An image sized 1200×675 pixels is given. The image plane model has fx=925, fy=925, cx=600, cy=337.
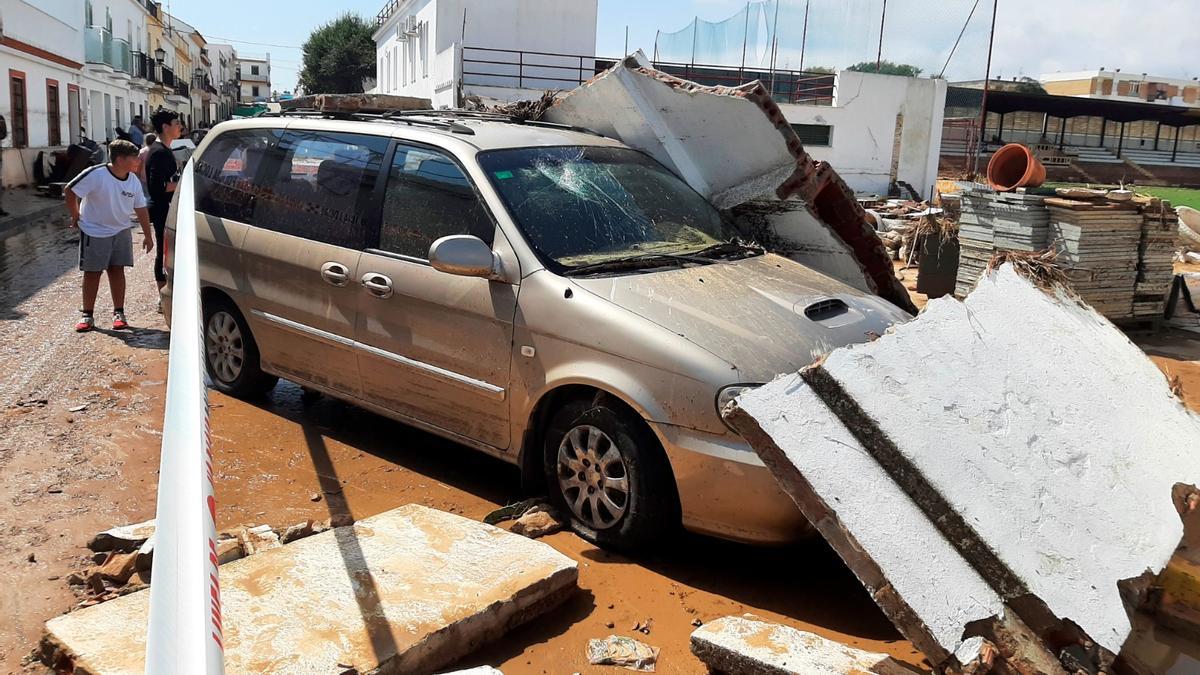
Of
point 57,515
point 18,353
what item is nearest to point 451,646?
point 57,515

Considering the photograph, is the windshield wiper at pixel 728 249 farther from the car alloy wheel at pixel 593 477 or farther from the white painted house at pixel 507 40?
the white painted house at pixel 507 40

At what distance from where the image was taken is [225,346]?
594 centimetres

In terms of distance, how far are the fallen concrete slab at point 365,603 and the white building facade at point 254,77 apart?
458 ft

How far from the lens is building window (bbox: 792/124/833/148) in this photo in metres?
27.4

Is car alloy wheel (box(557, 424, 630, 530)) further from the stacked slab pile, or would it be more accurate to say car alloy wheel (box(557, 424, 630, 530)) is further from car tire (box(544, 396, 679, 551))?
the stacked slab pile

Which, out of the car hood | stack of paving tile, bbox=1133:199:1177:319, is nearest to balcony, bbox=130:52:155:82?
stack of paving tile, bbox=1133:199:1177:319

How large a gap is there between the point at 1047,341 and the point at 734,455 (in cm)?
120

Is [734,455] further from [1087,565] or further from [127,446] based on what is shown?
[127,446]

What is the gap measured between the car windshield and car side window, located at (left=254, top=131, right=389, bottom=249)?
80cm

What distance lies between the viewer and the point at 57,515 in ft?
13.9

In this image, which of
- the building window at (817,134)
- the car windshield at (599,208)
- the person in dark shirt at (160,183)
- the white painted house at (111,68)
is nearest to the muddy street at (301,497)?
the car windshield at (599,208)

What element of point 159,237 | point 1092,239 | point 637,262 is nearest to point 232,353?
point 637,262

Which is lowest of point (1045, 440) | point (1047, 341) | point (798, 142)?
point (1045, 440)

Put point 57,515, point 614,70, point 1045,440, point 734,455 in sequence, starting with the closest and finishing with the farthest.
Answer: point 1045,440
point 734,455
point 57,515
point 614,70
